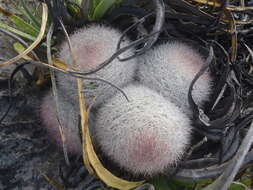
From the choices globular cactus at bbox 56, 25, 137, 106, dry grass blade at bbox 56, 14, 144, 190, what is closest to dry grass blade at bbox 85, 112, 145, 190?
dry grass blade at bbox 56, 14, 144, 190

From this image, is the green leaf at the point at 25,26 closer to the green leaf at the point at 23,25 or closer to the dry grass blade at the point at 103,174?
the green leaf at the point at 23,25

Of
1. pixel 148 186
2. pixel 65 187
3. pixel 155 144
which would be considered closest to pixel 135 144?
pixel 155 144

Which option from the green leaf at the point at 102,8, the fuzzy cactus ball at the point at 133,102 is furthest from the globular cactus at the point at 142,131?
the green leaf at the point at 102,8

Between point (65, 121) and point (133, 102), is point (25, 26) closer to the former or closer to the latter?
point (65, 121)

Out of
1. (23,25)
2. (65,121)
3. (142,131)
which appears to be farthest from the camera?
(23,25)

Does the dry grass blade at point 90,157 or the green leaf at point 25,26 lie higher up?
the green leaf at point 25,26

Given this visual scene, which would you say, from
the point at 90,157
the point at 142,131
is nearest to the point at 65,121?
the point at 90,157
